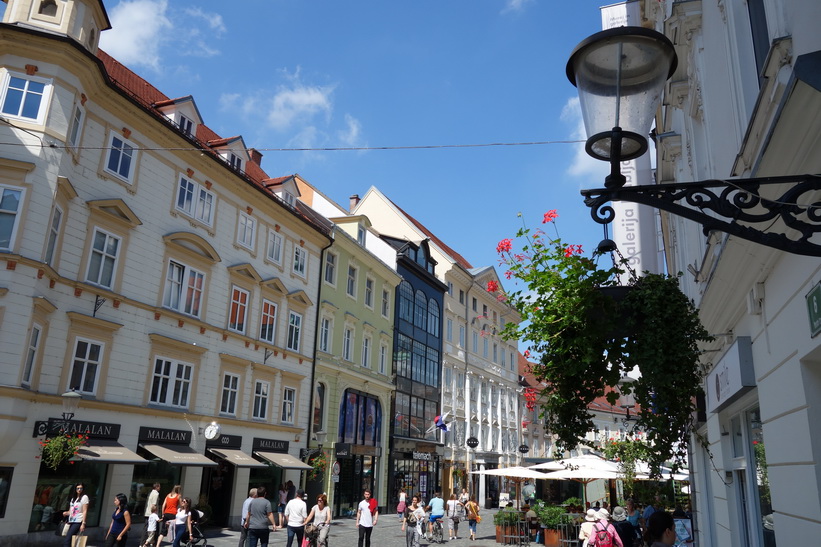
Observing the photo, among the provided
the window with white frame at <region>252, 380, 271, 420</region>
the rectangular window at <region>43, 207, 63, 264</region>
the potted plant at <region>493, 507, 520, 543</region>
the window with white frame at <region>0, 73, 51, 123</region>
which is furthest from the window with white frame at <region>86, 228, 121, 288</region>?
the potted plant at <region>493, 507, 520, 543</region>

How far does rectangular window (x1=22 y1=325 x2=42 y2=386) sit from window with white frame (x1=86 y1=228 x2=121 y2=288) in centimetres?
229

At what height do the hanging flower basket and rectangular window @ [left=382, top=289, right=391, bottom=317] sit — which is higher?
rectangular window @ [left=382, top=289, right=391, bottom=317]

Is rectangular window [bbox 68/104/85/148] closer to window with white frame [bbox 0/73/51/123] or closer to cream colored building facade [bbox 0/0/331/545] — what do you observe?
cream colored building facade [bbox 0/0/331/545]

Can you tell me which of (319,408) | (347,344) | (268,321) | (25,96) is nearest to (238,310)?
(268,321)

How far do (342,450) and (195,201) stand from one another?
45.3ft

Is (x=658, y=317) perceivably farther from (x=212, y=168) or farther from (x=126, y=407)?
(x=212, y=168)

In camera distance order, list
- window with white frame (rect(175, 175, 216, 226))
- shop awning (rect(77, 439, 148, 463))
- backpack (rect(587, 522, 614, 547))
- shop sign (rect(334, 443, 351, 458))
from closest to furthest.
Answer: backpack (rect(587, 522, 614, 547)), shop awning (rect(77, 439, 148, 463)), window with white frame (rect(175, 175, 216, 226)), shop sign (rect(334, 443, 351, 458))

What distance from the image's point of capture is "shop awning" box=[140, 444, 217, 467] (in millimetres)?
19344

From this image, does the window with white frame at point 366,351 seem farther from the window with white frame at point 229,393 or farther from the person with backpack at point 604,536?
the person with backpack at point 604,536

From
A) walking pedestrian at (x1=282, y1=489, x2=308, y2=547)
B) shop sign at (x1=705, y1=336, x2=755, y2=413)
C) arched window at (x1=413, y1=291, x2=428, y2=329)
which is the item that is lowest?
walking pedestrian at (x1=282, y1=489, x2=308, y2=547)

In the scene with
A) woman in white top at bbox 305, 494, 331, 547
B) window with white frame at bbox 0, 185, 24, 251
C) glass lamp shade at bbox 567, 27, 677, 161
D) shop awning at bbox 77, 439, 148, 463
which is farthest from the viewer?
shop awning at bbox 77, 439, 148, 463

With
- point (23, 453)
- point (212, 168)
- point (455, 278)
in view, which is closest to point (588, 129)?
point (23, 453)

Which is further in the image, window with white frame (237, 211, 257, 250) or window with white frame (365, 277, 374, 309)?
window with white frame (365, 277, 374, 309)

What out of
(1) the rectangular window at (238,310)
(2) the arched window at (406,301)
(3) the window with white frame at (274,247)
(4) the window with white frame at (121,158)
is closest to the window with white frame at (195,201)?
(4) the window with white frame at (121,158)
